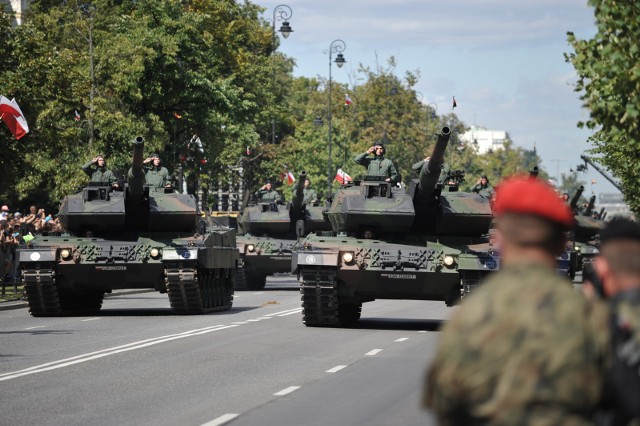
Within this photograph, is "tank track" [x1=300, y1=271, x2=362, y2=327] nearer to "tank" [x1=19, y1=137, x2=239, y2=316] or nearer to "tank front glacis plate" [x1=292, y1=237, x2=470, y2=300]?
"tank front glacis plate" [x1=292, y1=237, x2=470, y2=300]

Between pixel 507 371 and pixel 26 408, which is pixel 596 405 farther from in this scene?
pixel 26 408

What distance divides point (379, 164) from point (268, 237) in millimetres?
A: 14670

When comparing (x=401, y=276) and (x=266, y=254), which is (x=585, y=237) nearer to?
(x=266, y=254)

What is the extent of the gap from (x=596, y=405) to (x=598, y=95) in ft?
49.4

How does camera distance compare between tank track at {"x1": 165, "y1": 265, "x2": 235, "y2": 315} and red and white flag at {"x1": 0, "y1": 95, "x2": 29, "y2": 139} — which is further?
red and white flag at {"x1": 0, "y1": 95, "x2": 29, "y2": 139}

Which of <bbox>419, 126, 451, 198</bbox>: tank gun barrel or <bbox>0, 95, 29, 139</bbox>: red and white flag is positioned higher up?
<bbox>0, 95, 29, 139</bbox>: red and white flag

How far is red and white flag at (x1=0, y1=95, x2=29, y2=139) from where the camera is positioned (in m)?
29.9

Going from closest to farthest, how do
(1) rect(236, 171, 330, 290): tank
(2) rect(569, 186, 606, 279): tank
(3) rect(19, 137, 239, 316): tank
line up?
(3) rect(19, 137, 239, 316): tank
(1) rect(236, 171, 330, 290): tank
(2) rect(569, 186, 606, 279): tank

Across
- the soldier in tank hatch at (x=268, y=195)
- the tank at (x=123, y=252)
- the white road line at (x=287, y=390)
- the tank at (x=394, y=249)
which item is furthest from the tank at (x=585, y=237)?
the white road line at (x=287, y=390)

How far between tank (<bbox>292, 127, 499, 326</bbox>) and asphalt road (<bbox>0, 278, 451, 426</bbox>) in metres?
0.58

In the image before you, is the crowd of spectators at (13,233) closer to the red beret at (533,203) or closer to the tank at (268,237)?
the tank at (268,237)

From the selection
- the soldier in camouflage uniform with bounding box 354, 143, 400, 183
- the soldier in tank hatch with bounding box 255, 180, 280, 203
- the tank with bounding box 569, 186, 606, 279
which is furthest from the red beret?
the tank with bounding box 569, 186, 606, 279

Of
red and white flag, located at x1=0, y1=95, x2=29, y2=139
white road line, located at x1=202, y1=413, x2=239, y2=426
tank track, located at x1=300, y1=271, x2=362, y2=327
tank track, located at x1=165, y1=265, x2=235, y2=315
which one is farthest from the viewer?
red and white flag, located at x1=0, y1=95, x2=29, y2=139

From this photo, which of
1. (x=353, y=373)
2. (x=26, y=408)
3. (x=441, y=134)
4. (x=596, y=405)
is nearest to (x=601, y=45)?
(x=441, y=134)
